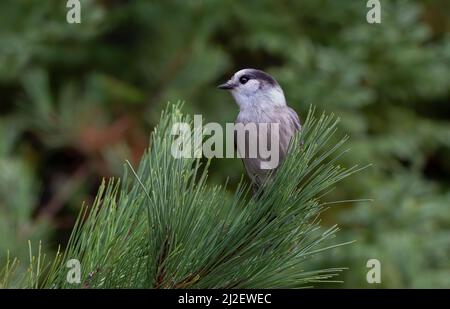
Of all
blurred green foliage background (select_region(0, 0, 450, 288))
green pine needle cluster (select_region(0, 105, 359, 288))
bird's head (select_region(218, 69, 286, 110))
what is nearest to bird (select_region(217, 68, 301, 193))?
bird's head (select_region(218, 69, 286, 110))

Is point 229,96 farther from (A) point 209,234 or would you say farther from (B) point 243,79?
(A) point 209,234

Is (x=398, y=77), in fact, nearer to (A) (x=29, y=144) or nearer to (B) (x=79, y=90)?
(B) (x=79, y=90)

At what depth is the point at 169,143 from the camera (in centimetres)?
158

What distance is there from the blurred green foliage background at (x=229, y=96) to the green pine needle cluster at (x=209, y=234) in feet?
8.74

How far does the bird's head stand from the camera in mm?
2229

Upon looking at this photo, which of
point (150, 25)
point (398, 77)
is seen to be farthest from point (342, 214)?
point (150, 25)

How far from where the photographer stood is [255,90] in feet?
7.41

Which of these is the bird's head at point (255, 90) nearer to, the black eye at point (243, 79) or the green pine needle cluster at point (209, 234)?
the black eye at point (243, 79)

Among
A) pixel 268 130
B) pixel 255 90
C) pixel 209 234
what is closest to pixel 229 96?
pixel 255 90

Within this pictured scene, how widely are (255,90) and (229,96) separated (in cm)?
265

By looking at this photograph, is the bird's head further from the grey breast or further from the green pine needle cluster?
the green pine needle cluster

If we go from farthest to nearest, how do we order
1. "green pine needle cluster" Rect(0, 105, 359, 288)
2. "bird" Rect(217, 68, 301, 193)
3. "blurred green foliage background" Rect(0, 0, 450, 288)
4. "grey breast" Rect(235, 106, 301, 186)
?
"blurred green foliage background" Rect(0, 0, 450, 288)
"bird" Rect(217, 68, 301, 193)
"grey breast" Rect(235, 106, 301, 186)
"green pine needle cluster" Rect(0, 105, 359, 288)

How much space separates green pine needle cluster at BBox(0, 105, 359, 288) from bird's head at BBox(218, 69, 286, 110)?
71 centimetres
